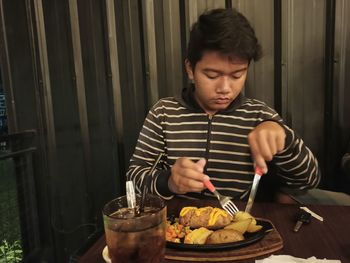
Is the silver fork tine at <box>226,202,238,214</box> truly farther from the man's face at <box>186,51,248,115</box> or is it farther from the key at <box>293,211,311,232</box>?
the man's face at <box>186,51,248,115</box>

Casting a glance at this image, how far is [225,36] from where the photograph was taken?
1.50m

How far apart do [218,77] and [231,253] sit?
2.68 feet

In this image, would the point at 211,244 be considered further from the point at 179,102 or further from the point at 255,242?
the point at 179,102

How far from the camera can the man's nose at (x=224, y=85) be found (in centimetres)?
155

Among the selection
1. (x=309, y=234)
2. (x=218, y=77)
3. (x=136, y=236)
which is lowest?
(x=309, y=234)

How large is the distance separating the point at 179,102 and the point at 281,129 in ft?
2.38

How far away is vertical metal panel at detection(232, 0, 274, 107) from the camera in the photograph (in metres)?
2.10

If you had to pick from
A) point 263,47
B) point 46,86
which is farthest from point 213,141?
point 46,86

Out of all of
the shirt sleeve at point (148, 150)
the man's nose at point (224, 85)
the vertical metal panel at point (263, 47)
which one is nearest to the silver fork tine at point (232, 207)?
the shirt sleeve at point (148, 150)

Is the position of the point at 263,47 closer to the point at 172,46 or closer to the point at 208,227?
the point at 172,46

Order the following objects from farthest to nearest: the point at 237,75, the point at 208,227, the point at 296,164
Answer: the point at 237,75, the point at 296,164, the point at 208,227

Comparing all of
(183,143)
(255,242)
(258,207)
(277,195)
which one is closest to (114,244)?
(255,242)

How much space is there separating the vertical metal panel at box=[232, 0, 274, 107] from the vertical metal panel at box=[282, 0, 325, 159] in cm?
8

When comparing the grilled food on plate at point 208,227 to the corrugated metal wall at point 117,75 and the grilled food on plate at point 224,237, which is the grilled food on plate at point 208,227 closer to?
the grilled food on plate at point 224,237
